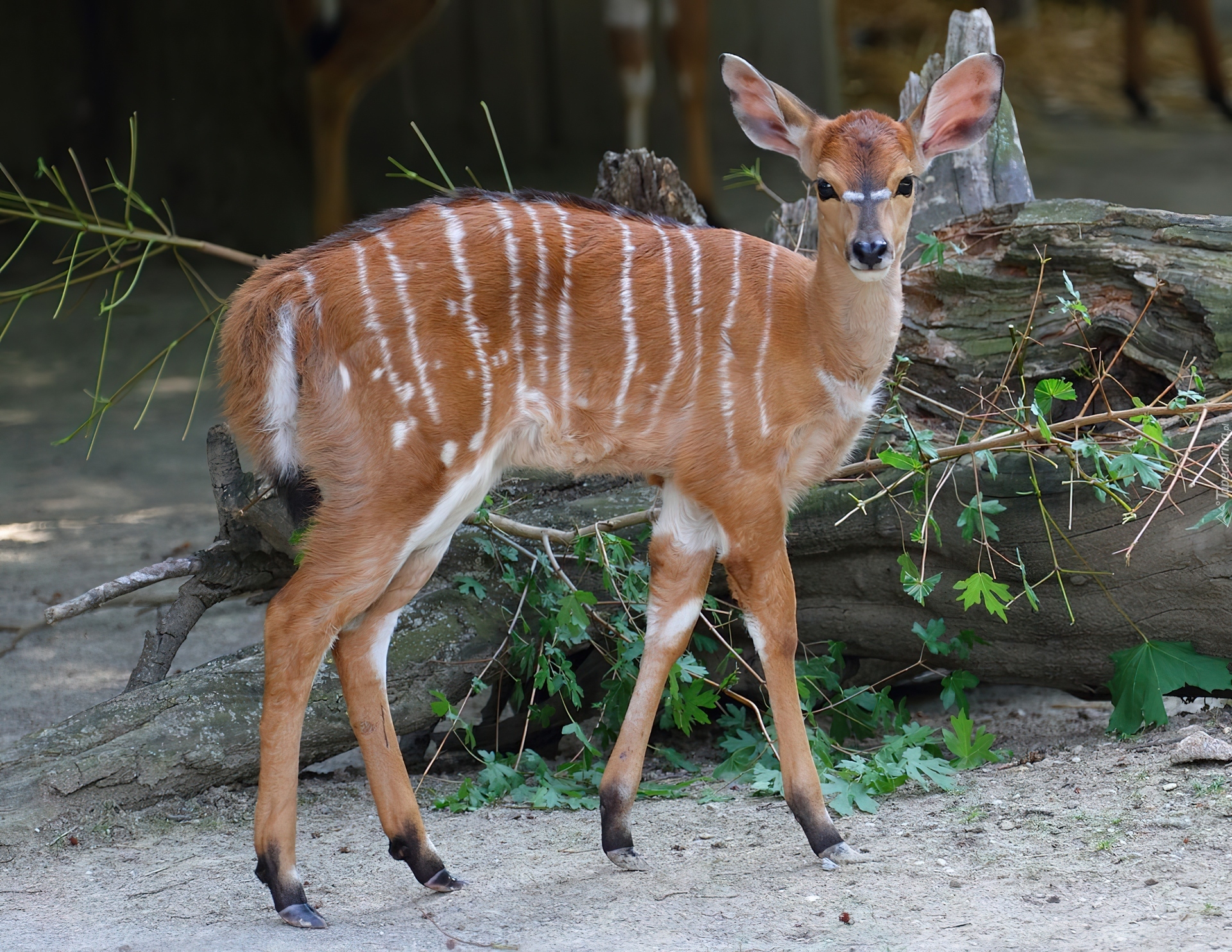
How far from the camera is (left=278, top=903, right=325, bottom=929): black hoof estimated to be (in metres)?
2.71

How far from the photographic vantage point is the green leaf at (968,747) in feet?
11.4

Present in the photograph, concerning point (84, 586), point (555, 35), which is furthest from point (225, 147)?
point (84, 586)

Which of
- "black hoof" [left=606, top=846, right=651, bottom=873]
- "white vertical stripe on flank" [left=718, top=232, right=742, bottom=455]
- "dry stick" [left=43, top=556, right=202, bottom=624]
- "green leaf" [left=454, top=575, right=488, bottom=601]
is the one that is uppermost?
"white vertical stripe on flank" [left=718, top=232, right=742, bottom=455]

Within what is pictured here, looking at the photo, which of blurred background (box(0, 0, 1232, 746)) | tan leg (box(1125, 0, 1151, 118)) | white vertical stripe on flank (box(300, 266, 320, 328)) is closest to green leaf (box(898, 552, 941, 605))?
white vertical stripe on flank (box(300, 266, 320, 328))

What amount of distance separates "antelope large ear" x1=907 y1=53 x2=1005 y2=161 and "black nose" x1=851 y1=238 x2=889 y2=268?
360 millimetres

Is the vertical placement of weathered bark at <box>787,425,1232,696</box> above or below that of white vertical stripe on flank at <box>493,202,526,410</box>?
below

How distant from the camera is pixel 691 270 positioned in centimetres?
303

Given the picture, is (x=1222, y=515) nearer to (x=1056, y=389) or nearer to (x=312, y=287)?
(x=1056, y=389)

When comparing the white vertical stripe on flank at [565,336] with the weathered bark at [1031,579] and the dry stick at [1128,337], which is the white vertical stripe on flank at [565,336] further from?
the dry stick at [1128,337]

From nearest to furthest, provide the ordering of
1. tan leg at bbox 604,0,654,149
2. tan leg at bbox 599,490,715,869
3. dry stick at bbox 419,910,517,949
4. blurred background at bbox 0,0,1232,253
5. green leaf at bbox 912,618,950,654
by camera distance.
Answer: dry stick at bbox 419,910,517,949 < tan leg at bbox 599,490,715,869 < green leaf at bbox 912,618,950,654 < tan leg at bbox 604,0,654,149 < blurred background at bbox 0,0,1232,253

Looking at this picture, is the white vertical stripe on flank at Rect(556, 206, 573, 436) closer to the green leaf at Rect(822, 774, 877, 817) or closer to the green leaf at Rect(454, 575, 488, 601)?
the green leaf at Rect(454, 575, 488, 601)

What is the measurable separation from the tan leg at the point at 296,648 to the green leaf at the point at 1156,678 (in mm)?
1900

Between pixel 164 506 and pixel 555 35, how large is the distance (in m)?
6.05

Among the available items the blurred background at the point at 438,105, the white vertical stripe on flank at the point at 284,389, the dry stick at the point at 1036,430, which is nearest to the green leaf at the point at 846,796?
the dry stick at the point at 1036,430
